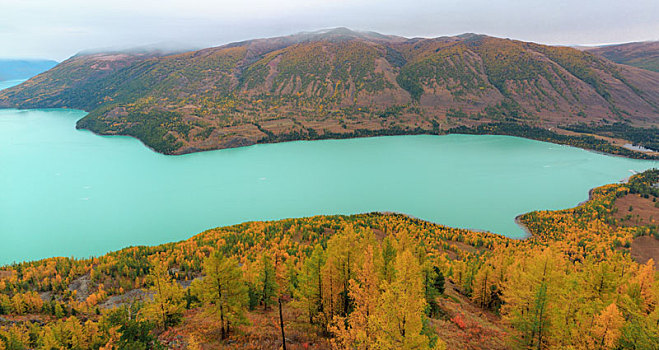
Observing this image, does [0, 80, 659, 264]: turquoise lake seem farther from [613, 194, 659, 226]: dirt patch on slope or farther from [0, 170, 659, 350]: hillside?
[0, 170, 659, 350]: hillside

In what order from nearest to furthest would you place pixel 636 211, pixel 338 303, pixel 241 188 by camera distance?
1. pixel 338 303
2. pixel 636 211
3. pixel 241 188

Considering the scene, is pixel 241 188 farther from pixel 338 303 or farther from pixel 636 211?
pixel 636 211

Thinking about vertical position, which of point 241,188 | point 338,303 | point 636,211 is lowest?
point 636,211

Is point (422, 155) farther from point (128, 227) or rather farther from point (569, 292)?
point (569, 292)

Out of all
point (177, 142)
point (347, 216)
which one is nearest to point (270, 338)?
point (347, 216)

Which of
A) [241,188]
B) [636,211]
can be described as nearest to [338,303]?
[241,188]

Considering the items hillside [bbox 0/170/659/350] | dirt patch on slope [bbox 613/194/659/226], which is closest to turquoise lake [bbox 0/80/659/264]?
dirt patch on slope [bbox 613/194/659/226]
